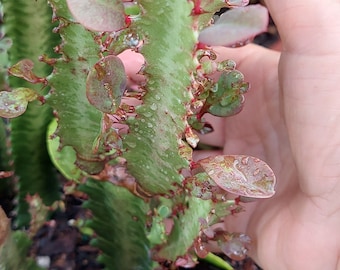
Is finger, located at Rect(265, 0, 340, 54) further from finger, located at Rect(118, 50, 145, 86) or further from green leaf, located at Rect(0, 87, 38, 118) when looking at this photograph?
green leaf, located at Rect(0, 87, 38, 118)

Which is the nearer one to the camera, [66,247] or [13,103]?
[13,103]

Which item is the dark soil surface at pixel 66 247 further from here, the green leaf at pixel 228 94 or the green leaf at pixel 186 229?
the green leaf at pixel 228 94

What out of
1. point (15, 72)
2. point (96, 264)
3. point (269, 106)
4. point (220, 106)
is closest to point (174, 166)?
point (220, 106)

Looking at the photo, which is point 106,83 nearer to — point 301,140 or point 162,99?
point 162,99

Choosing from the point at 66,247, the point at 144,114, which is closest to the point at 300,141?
the point at 144,114

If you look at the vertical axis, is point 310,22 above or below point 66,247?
above

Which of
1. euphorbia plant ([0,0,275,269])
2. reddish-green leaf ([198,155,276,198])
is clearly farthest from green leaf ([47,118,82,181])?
reddish-green leaf ([198,155,276,198])

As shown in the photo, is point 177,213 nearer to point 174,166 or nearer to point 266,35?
point 174,166
